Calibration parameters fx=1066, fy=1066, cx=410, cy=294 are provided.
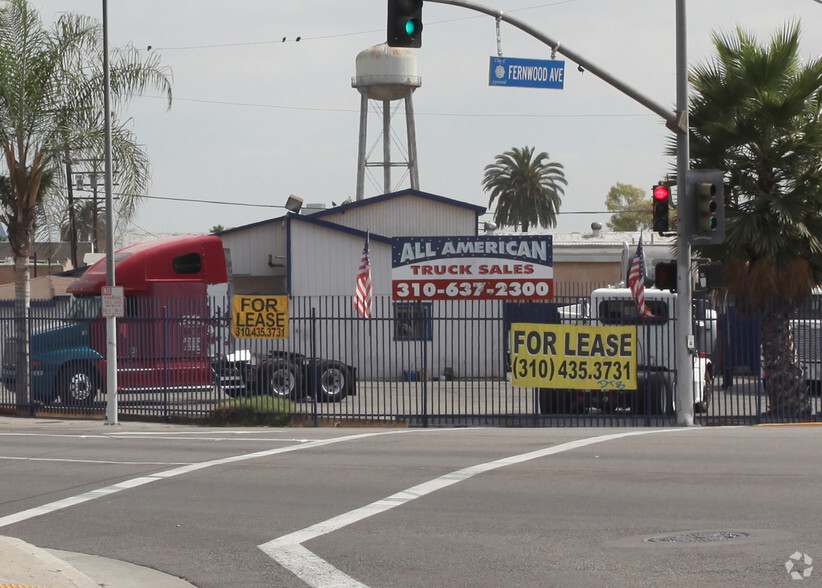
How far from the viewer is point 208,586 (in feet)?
25.5

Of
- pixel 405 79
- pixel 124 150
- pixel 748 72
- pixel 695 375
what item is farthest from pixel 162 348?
pixel 405 79

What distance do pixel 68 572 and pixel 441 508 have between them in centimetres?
360

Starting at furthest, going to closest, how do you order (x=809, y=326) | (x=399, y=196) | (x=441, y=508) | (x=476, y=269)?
1. (x=399, y=196)
2. (x=476, y=269)
3. (x=809, y=326)
4. (x=441, y=508)

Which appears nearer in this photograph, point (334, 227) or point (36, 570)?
point (36, 570)

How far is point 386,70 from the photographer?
4631 centimetres

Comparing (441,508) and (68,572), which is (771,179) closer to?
(441,508)

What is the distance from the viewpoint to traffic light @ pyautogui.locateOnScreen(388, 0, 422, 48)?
13.7 metres

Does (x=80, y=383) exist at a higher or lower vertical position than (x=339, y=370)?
lower

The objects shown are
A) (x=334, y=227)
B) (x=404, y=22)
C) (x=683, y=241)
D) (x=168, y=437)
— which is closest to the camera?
(x=404, y=22)

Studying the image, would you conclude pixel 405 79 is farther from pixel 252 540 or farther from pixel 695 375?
pixel 252 540

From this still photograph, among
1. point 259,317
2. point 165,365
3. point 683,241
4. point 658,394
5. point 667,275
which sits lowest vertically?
point 658,394

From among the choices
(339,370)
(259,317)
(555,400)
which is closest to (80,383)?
(259,317)

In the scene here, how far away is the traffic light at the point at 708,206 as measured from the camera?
16828mm

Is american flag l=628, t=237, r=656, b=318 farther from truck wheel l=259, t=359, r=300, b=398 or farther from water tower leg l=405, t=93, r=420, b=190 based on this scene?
water tower leg l=405, t=93, r=420, b=190
